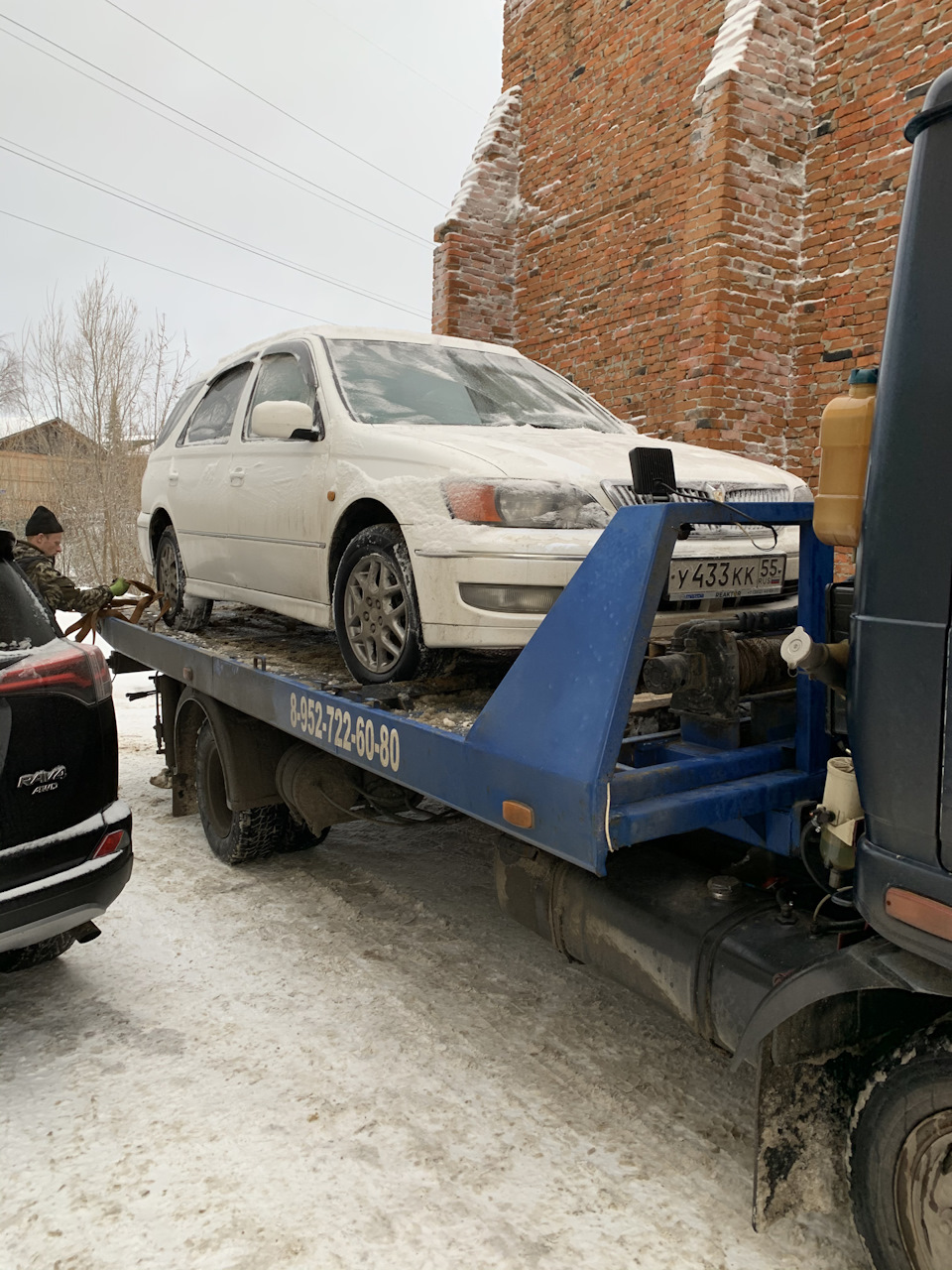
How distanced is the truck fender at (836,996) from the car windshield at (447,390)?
272 cm

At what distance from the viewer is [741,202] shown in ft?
26.8

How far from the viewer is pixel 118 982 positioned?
3646mm

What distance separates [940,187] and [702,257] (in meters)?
7.11

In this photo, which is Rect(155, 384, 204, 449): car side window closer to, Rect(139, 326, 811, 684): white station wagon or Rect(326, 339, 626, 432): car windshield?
Rect(139, 326, 811, 684): white station wagon

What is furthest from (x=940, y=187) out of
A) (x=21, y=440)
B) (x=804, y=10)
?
(x=21, y=440)

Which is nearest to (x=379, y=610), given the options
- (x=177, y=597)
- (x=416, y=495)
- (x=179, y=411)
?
(x=416, y=495)

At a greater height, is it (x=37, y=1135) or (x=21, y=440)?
(x=21, y=440)

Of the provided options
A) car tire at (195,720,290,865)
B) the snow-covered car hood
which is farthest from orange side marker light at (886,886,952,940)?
car tire at (195,720,290,865)

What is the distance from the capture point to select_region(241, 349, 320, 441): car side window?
448 cm

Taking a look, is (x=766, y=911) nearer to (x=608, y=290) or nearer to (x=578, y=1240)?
(x=578, y=1240)

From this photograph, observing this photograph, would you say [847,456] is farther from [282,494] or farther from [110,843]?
[282,494]

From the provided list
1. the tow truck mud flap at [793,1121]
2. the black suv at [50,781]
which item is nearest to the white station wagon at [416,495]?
the black suv at [50,781]

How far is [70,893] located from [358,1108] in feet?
3.70

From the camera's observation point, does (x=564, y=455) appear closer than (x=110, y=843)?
No
